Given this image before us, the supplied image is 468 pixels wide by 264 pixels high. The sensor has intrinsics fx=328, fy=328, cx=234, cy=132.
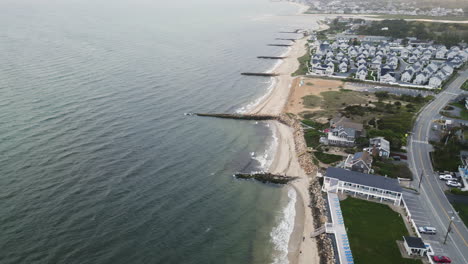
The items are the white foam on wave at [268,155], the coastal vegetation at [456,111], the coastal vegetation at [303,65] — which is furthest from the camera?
the coastal vegetation at [303,65]

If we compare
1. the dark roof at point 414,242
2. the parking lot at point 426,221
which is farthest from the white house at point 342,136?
the dark roof at point 414,242

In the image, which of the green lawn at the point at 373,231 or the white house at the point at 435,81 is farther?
the white house at the point at 435,81

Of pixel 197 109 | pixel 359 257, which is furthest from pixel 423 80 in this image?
pixel 359 257

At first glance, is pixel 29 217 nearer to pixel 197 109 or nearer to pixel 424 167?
pixel 197 109

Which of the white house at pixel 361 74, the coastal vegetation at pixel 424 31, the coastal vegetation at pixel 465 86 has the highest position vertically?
the coastal vegetation at pixel 424 31

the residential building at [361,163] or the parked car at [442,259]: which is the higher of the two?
the residential building at [361,163]

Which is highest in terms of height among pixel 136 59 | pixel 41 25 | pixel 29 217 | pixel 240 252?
pixel 41 25

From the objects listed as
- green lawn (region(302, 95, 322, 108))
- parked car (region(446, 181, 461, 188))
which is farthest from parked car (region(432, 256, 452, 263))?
green lawn (region(302, 95, 322, 108))

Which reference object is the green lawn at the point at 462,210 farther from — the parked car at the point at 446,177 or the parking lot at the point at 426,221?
the parked car at the point at 446,177
